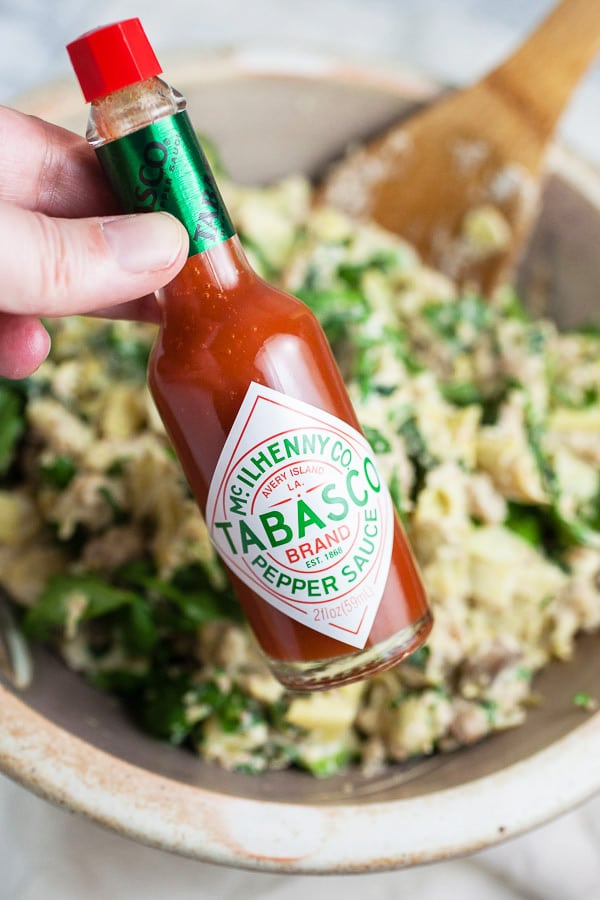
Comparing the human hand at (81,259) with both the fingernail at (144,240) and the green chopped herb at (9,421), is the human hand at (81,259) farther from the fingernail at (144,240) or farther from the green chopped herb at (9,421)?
the green chopped herb at (9,421)

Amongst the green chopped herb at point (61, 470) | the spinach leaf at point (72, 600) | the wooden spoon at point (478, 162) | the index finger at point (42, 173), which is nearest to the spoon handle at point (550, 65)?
the wooden spoon at point (478, 162)

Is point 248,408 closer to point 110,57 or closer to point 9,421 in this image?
point 110,57

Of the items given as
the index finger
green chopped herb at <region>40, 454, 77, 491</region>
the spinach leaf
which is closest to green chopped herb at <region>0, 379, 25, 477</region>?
green chopped herb at <region>40, 454, 77, 491</region>

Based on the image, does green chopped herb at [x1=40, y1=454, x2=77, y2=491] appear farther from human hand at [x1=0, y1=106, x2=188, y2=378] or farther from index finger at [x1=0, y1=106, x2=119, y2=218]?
human hand at [x1=0, y1=106, x2=188, y2=378]

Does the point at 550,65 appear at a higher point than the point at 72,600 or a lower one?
higher

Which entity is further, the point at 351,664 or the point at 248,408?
the point at 351,664

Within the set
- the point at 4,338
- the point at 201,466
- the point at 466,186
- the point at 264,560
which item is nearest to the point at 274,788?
the point at 264,560

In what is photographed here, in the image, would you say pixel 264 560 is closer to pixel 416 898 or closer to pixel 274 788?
pixel 274 788

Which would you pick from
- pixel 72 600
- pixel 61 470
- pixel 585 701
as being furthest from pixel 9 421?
pixel 585 701
